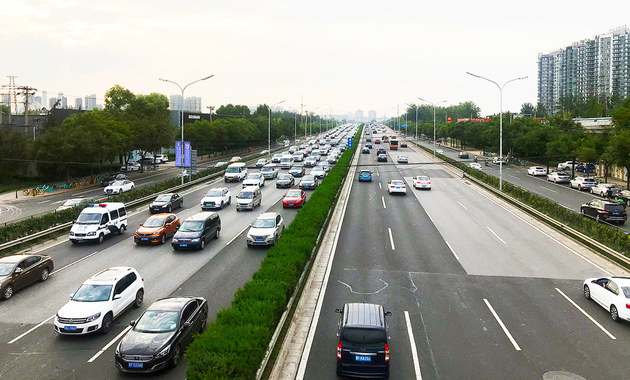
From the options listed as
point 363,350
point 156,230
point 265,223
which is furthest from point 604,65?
point 363,350

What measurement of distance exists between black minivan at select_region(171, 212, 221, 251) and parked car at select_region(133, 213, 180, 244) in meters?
1.57

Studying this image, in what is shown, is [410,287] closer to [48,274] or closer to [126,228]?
[48,274]

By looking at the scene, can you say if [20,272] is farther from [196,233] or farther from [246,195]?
[246,195]

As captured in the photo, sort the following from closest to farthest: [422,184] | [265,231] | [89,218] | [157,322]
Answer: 1. [157,322]
2. [265,231]
3. [89,218]
4. [422,184]

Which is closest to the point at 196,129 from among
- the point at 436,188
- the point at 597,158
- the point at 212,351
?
the point at 436,188

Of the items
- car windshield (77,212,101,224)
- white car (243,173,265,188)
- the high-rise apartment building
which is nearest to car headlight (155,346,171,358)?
car windshield (77,212,101,224)

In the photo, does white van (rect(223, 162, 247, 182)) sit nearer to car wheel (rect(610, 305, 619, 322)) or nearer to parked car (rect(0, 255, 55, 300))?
parked car (rect(0, 255, 55, 300))

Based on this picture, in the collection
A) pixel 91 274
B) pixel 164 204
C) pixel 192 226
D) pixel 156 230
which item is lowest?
pixel 91 274

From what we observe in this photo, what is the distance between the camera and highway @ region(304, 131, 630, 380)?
12.9 meters

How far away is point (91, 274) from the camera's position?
21125 mm

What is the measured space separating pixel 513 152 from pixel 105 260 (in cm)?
7997

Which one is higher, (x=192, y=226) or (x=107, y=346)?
(x=192, y=226)

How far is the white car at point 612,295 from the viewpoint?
619 inches

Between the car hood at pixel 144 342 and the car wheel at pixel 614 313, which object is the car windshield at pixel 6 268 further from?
the car wheel at pixel 614 313
